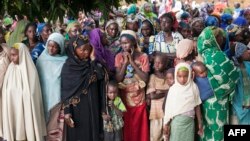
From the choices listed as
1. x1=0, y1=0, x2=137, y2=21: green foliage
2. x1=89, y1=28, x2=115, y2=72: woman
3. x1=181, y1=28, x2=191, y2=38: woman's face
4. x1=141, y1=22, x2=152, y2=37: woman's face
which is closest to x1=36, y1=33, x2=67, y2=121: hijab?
x1=89, y1=28, x2=115, y2=72: woman

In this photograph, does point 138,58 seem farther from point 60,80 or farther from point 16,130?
point 16,130

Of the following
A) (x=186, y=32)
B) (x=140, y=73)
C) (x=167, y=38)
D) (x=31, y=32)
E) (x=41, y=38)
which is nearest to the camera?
(x=140, y=73)

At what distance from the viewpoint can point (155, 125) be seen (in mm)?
5957

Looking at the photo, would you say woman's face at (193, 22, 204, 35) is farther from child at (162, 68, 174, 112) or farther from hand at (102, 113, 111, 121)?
hand at (102, 113, 111, 121)

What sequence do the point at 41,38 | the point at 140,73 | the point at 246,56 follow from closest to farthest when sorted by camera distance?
the point at 246,56
the point at 140,73
the point at 41,38

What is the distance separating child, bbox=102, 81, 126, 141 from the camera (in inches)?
224

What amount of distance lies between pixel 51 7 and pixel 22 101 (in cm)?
223

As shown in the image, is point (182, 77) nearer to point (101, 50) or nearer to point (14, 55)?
point (101, 50)

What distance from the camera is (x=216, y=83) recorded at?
18.3ft

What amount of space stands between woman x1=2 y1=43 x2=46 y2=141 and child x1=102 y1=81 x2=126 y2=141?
2.60 ft

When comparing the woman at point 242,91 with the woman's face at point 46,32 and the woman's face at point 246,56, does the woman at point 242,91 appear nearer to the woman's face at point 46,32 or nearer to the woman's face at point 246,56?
the woman's face at point 246,56

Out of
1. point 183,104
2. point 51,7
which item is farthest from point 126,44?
point 51,7

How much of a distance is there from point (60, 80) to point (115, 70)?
722mm

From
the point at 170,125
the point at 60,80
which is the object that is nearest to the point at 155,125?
the point at 170,125
